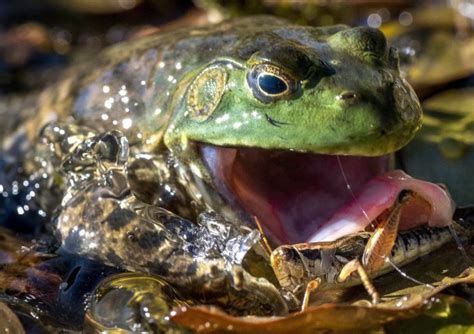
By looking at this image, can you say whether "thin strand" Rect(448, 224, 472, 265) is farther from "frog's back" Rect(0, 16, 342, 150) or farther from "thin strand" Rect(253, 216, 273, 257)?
"frog's back" Rect(0, 16, 342, 150)

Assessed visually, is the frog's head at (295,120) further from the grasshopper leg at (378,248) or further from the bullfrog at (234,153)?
the grasshopper leg at (378,248)

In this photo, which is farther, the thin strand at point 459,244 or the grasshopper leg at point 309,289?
the thin strand at point 459,244

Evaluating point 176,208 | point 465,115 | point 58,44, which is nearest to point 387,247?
point 176,208

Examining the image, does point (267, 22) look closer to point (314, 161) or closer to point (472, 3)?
point (314, 161)

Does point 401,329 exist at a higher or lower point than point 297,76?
lower

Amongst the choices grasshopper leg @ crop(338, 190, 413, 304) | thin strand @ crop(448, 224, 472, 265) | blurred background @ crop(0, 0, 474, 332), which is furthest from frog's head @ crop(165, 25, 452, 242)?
blurred background @ crop(0, 0, 474, 332)

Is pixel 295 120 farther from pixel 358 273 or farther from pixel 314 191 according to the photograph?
pixel 358 273

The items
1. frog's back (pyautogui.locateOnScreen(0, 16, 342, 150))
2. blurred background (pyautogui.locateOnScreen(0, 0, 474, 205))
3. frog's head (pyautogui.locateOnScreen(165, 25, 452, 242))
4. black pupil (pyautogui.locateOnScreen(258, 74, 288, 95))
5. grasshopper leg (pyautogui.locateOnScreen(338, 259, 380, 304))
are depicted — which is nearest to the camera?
grasshopper leg (pyautogui.locateOnScreen(338, 259, 380, 304))

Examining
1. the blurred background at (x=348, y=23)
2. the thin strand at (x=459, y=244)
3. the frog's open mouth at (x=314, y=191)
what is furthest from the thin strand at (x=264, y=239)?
the blurred background at (x=348, y=23)
